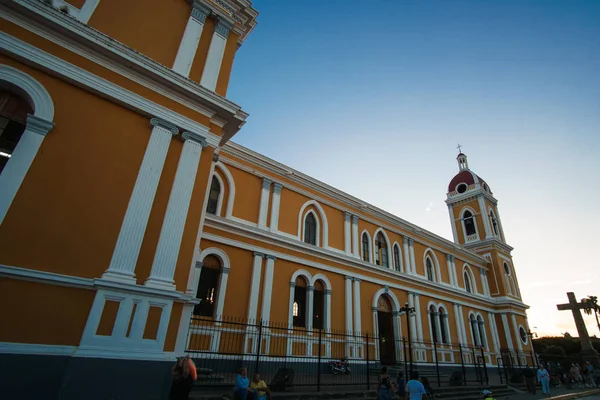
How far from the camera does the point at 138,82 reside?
7160 mm

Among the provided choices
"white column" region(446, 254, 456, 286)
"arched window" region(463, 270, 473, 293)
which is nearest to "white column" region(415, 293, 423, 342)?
"white column" region(446, 254, 456, 286)

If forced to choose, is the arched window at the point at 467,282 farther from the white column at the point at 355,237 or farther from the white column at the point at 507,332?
the white column at the point at 355,237

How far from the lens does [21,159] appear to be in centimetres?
552

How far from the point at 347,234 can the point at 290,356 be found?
25.9ft

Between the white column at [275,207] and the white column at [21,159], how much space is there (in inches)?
336

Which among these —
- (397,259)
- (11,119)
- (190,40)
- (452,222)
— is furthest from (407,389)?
(452,222)

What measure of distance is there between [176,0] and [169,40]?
1408mm

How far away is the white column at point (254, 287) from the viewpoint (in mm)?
11375

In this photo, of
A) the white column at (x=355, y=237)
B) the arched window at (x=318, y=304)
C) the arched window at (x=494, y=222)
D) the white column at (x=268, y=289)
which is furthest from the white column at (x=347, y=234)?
the arched window at (x=494, y=222)

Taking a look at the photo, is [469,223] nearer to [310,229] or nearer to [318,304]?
[310,229]

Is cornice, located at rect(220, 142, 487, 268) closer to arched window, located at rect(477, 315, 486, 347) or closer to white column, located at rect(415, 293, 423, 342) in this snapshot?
white column, located at rect(415, 293, 423, 342)

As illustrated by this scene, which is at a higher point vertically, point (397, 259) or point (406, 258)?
point (406, 258)

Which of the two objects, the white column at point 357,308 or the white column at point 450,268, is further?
the white column at point 450,268

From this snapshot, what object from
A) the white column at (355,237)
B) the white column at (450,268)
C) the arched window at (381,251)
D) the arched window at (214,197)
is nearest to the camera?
the arched window at (214,197)
